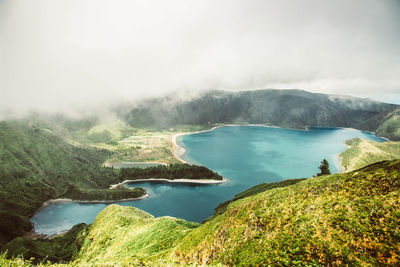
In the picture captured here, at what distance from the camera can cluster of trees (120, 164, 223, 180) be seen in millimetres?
166750

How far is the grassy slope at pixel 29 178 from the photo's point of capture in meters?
125

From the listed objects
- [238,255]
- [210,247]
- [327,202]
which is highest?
[327,202]

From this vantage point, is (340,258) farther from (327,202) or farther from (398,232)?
(327,202)

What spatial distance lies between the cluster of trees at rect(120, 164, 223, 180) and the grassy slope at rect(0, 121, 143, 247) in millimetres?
16428

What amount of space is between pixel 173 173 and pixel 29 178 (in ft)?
423

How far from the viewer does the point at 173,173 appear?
575 ft

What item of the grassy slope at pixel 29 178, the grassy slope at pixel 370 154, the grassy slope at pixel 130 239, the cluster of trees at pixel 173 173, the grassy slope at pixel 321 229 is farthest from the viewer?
the cluster of trees at pixel 173 173

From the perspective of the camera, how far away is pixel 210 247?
20.8m

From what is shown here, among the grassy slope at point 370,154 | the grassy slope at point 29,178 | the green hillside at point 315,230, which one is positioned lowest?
the grassy slope at point 29,178

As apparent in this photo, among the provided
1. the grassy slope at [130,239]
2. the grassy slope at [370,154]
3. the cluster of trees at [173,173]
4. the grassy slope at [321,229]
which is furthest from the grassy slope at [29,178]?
the grassy slope at [370,154]

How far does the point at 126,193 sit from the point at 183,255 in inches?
5489

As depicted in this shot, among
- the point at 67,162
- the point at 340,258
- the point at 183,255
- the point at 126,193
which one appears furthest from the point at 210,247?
the point at 67,162

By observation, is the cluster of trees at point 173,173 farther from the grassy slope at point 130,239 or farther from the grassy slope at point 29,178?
the grassy slope at point 130,239

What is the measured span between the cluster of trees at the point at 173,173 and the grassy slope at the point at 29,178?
53.9 ft
